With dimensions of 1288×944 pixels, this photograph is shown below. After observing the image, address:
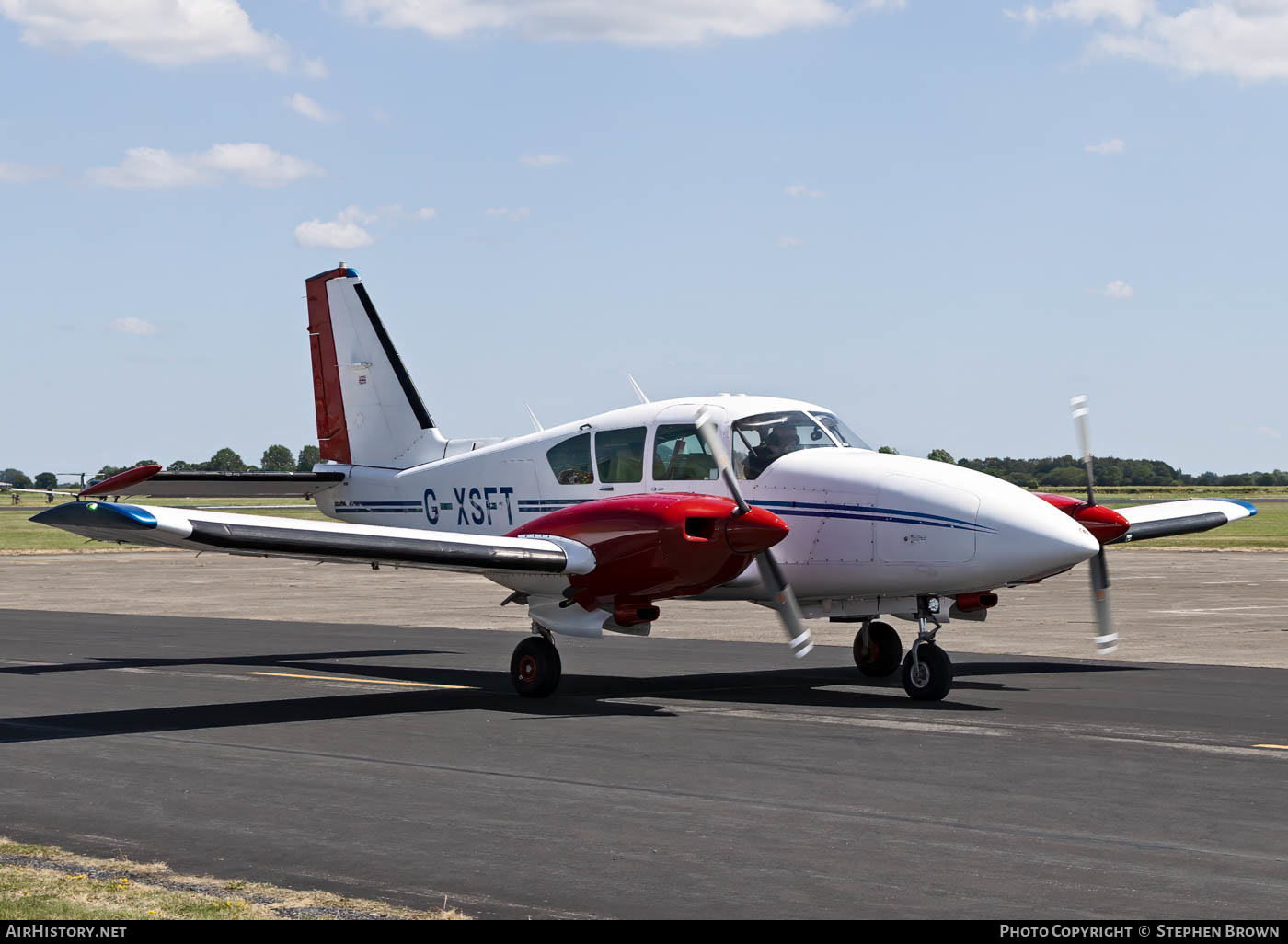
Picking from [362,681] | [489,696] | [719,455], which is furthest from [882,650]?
[362,681]

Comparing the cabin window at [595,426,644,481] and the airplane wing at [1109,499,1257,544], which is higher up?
the cabin window at [595,426,644,481]

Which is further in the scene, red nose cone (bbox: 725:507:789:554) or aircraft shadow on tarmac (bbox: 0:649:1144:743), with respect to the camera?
red nose cone (bbox: 725:507:789:554)

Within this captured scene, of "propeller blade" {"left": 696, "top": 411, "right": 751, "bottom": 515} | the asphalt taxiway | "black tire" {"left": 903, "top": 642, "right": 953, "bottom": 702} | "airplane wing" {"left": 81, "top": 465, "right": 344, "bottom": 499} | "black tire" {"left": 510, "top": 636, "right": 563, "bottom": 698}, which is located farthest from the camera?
"airplane wing" {"left": 81, "top": 465, "right": 344, "bottom": 499}

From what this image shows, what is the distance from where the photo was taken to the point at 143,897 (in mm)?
7551

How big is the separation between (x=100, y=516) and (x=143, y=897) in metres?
6.40

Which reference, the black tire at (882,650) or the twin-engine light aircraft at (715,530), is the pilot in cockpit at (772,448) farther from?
the black tire at (882,650)

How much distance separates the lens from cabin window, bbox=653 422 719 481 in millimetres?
16641

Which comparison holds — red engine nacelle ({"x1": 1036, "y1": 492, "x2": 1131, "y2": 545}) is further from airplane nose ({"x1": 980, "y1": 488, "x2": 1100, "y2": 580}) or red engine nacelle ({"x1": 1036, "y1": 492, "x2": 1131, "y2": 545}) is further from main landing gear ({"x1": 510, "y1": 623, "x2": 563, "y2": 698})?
main landing gear ({"x1": 510, "y1": 623, "x2": 563, "y2": 698})

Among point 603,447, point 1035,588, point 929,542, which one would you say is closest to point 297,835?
point 929,542

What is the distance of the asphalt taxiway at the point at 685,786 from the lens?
7.86m

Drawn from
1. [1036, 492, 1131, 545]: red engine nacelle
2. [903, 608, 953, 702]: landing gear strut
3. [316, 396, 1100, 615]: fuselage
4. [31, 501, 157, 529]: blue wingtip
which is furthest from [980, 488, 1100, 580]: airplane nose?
[31, 501, 157, 529]: blue wingtip

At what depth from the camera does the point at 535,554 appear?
50.2ft

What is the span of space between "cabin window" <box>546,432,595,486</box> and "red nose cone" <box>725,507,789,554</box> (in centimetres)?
330

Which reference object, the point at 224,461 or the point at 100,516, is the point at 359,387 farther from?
the point at 224,461
